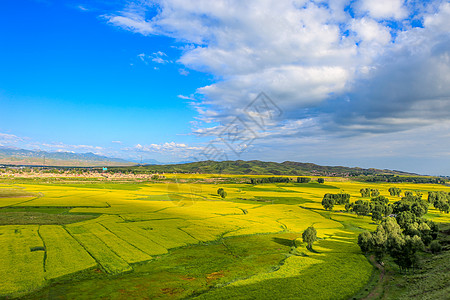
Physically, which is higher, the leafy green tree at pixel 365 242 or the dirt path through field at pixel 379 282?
the leafy green tree at pixel 365 242

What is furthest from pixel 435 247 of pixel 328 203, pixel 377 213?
pixel 328 203

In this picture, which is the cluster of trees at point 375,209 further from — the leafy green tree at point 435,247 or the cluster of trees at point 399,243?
the leafy green tree at point 435,247

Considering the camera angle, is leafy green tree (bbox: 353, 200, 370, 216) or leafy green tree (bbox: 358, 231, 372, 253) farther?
leafy green tree (bbox: 353, 200, 370, 216)

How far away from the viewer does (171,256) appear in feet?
190

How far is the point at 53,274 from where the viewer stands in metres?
44.2

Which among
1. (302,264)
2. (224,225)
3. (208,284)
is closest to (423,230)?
(302,264)

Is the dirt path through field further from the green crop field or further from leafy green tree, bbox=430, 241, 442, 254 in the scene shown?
leafy green tree, bbox=430, 241, 442, 254

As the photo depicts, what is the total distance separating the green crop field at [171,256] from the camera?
41.3 metres

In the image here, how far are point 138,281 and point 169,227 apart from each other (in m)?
38.2

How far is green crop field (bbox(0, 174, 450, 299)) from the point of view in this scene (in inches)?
1626

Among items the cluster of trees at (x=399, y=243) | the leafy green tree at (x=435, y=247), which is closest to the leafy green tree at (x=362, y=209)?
the cluster of trees at (x=399, y=243)

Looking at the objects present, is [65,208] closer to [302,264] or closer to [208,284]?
[208,284]

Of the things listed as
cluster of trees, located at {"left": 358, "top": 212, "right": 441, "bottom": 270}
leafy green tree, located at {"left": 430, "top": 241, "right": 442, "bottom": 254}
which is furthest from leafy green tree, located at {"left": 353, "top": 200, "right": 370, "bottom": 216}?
leafy green tree, located at {"left": 430, "top": 241, "right": 442, "bottom": 254}

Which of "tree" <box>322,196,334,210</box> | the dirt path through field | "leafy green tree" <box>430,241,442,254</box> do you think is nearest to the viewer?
the dirt path through field
